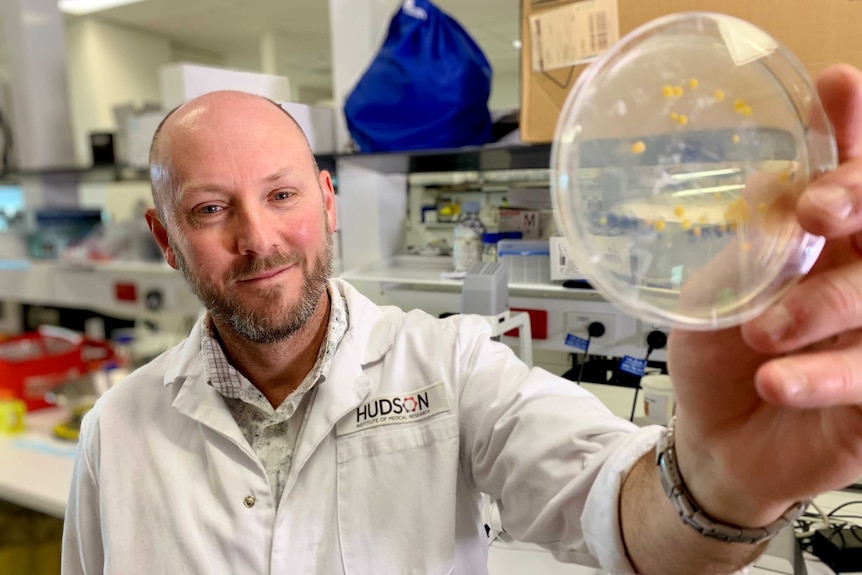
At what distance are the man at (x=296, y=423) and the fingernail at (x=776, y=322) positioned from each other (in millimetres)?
267

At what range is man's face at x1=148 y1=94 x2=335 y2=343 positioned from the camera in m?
0.83

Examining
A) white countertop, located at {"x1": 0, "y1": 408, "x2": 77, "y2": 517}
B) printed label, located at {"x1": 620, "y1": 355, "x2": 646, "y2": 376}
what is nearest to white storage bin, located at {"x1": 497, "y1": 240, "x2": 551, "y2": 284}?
printed label, located at {"x1": 620, "y1": 355, "x2": 646, "y2": 376}

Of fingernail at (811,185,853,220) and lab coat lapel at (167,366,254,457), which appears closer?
fingernail at (811,185,853,220)

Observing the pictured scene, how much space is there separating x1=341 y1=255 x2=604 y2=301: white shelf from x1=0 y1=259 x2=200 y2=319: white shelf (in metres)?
1.88

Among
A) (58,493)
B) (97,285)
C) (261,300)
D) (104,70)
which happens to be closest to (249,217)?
(261,300)

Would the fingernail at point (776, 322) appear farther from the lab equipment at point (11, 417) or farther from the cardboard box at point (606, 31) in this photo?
the lab equipment at point (11, 417)

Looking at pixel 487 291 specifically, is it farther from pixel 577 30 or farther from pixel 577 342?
pixel 577 30

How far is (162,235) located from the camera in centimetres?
97

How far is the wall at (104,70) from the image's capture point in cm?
405

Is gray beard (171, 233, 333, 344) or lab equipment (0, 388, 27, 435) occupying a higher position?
gray beard (171, 233, 333, 344)

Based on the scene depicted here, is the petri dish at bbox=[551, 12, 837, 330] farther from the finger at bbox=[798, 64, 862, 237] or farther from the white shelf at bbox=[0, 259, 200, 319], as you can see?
the white shelf at bbox=[0, 259, 200, 319]

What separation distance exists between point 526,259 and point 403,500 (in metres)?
0.42

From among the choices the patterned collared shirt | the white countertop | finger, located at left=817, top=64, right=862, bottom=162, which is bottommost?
the white countertop

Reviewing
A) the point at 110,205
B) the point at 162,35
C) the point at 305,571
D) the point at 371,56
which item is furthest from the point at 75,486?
the point at 162,35
